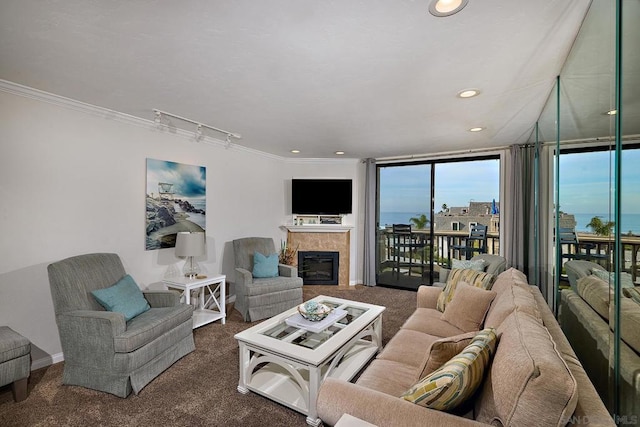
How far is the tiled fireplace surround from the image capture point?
18.3 feet

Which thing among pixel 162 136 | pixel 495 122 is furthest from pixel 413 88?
pixel 162 136

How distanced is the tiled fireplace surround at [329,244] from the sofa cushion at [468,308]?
9.93 ft

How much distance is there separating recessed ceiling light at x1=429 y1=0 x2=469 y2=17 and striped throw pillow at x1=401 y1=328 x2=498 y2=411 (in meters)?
1.60

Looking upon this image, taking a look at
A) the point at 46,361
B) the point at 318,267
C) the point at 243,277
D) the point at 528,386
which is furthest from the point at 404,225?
the point at 46,361

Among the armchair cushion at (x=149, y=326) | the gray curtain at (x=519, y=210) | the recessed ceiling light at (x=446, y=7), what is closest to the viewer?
the recessed ceiling light at (x=446, y=7)

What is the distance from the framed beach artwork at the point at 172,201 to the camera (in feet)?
11.4

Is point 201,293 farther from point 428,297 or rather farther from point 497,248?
point 497,248

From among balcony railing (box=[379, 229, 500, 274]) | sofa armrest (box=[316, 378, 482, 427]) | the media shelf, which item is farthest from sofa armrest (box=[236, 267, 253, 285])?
balcony railing (box=[379, 229, 500, 274])

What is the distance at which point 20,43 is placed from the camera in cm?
181

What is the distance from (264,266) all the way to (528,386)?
11.6ft

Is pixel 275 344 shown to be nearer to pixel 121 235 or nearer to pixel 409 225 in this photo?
pixel 121 235

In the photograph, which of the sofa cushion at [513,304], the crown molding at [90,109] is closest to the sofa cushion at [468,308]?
the sofa cushion at [513,304]

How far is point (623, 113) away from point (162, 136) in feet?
12.9

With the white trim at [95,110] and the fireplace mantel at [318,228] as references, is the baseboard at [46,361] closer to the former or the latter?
the white trim at [95,110]
